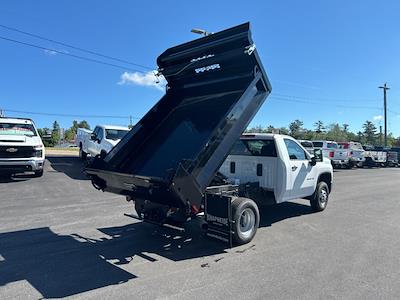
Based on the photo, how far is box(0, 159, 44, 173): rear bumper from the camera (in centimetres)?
1294

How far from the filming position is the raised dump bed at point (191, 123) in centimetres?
528

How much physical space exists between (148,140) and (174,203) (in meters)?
2.00

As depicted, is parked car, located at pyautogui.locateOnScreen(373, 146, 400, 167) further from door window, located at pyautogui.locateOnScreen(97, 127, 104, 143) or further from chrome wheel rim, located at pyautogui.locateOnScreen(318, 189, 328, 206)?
chrome wheel rim, located at pyautogui.locateOnScreen(318, 189, 328, 206)

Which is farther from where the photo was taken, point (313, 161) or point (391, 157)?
point (391, 157)

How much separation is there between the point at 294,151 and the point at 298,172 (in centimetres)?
49

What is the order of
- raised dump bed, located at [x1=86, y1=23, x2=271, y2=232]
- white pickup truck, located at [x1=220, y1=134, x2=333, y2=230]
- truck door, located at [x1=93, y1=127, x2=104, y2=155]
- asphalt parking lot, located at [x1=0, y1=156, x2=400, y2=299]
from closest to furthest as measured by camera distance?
asphalt parking lot, located at [x1=0, y1=156, x2=400, y2=299] < raised dump bed, located at [x1=86, y1=23, x2=271, y2=232] < white pickup truck, located at [x1=220, y1=134, x2=333, y2=230] < truck door, located at [x1=93, y1=127, x2=104, y2=155]

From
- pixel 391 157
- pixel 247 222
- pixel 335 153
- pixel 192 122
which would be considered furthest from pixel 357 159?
pixel 192 122

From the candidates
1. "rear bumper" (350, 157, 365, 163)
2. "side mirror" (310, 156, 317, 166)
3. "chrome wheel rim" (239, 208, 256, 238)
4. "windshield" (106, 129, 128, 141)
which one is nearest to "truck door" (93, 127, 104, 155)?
"windshield" (106, 129, 128, 141)

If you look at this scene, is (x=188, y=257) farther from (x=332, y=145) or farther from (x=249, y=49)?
(x=332, y=145)

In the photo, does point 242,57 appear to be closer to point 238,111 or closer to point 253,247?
point 238,111

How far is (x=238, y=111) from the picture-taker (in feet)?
18.9

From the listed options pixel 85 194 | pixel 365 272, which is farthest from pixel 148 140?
pixel 85 194

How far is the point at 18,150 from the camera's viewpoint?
13.1m

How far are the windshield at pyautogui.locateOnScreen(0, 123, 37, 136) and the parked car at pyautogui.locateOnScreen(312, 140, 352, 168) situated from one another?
63.0 ft
